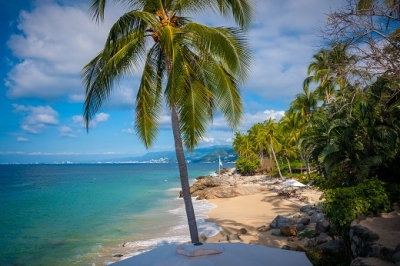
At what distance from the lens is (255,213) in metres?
17.9

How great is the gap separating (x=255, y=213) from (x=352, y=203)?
1064cm

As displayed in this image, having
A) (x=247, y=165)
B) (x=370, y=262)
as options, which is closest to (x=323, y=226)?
(x=370, y=262)

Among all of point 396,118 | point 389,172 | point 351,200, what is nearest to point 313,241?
point 351,200

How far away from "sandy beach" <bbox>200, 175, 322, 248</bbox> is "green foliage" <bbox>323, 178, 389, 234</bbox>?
2.92 metres

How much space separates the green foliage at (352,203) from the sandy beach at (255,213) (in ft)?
9.60

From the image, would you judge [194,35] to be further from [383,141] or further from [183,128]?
[383,141]

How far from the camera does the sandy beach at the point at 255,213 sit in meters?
11.6

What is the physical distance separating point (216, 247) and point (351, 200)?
208 inches

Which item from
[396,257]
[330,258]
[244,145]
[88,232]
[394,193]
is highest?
[244,145]

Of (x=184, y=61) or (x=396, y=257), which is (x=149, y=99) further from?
(x=396, y=257)

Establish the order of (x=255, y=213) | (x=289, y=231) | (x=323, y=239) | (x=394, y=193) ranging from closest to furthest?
(x=394, y=193), (x=323, y=239), (x=289, y=231), (x=255, y=213)

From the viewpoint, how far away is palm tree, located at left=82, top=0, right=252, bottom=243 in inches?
259

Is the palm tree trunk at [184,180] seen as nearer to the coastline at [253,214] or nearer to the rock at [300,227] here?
the coastline at [253,214]

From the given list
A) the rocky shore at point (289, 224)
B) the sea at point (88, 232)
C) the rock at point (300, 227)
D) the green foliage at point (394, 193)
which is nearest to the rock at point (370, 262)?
the rocky shore at point (289, 224)
